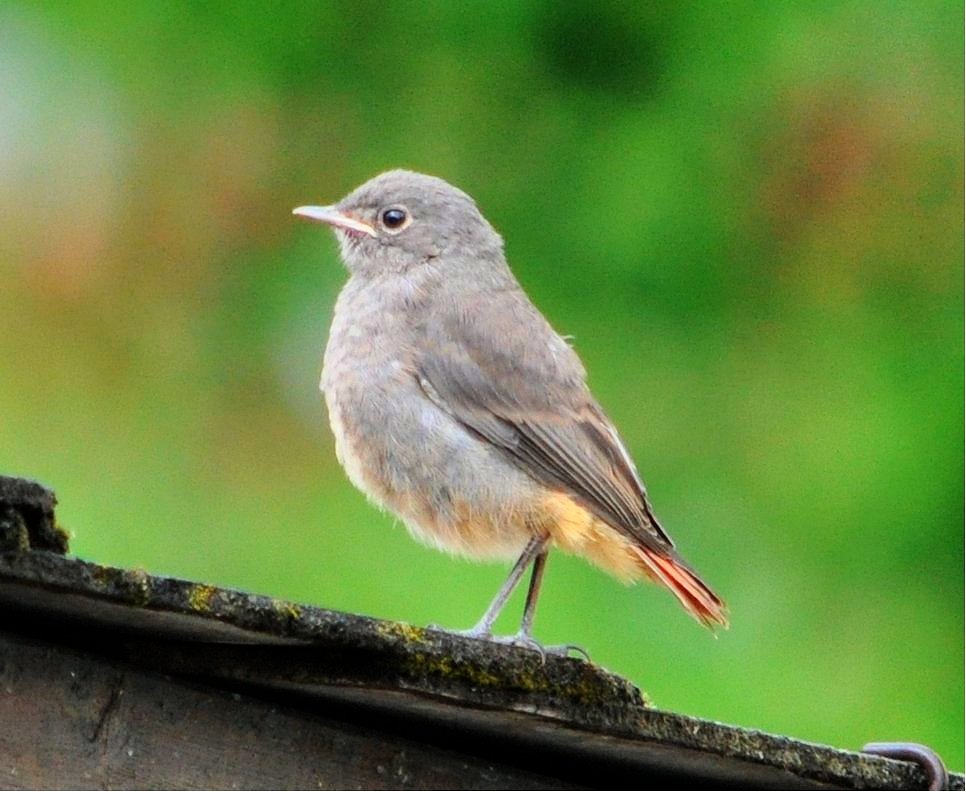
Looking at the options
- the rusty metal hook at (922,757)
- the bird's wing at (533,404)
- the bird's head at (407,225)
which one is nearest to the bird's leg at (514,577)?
the bird's wing at (533,404)

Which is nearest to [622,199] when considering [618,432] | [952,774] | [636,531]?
[618,432]

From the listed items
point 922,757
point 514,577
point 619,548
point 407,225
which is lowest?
point 514,577

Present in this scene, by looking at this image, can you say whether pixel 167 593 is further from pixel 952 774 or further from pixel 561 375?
pixel 561 375

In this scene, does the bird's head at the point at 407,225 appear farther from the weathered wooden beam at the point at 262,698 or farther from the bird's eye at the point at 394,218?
the weathered wooden beam at the point at 262,698

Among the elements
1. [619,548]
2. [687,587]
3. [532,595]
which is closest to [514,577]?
[532,595]

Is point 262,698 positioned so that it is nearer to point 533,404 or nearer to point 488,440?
point 488,440

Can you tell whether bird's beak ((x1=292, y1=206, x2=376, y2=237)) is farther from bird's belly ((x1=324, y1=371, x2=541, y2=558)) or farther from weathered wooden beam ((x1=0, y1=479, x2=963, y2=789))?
weathered wooden beam ((x1=0, y1=479, x2=963, y2=789))
